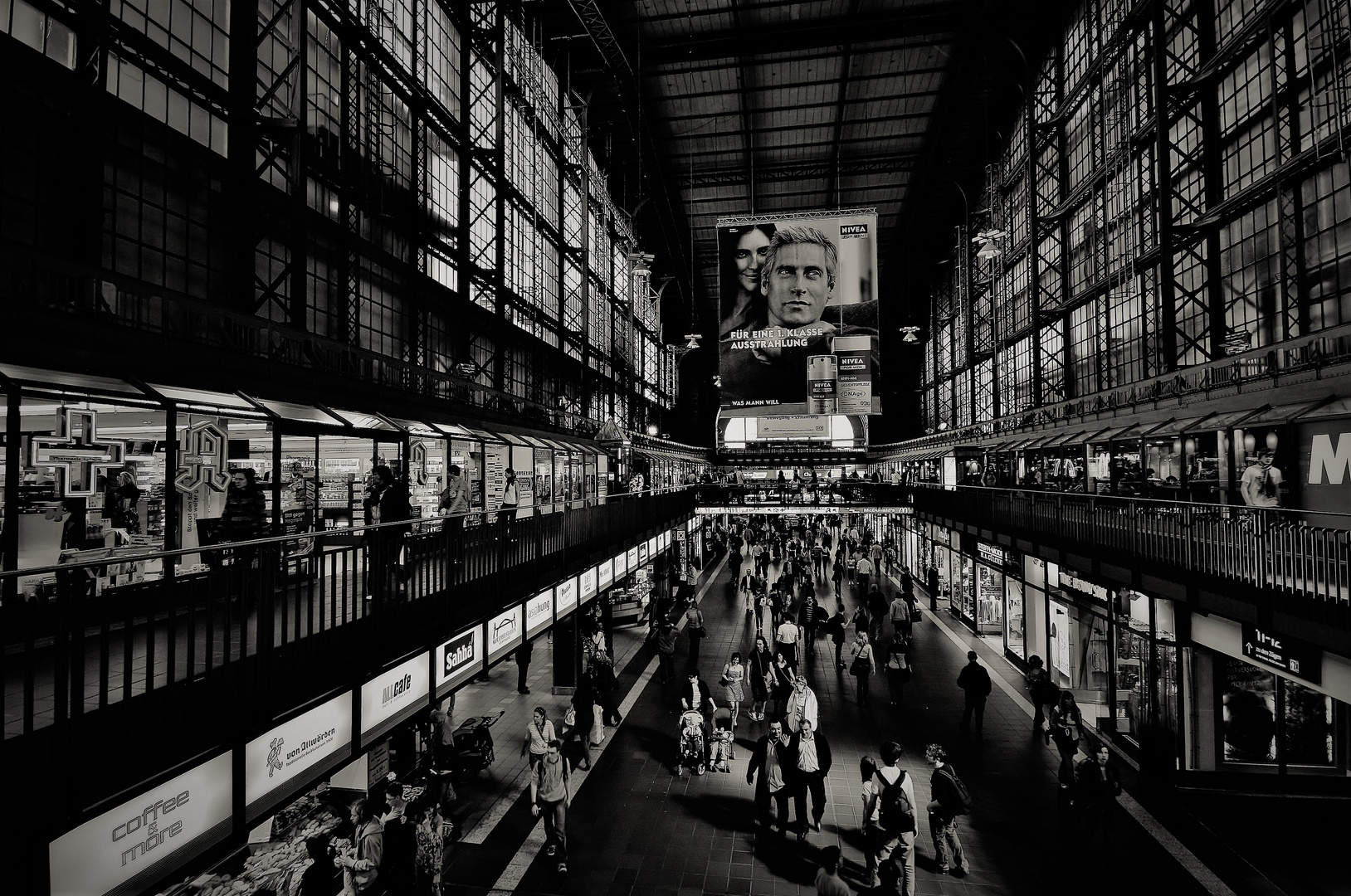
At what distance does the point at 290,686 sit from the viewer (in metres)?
5.23

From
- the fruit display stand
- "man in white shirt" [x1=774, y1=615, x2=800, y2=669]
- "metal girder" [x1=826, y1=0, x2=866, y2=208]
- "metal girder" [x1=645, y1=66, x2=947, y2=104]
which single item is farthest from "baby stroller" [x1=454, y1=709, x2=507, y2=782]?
"metal girder" [x1=645, y1=66, x2=947, y2=104]

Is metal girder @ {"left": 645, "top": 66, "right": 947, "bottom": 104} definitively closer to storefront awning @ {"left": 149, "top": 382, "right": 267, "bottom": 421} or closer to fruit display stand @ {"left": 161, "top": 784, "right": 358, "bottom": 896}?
storefront awning @ {"left": 149, "top": 382, "right": 267, "bottom": 421}

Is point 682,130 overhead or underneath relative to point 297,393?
overhead

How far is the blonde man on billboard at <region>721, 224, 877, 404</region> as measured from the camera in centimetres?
1742

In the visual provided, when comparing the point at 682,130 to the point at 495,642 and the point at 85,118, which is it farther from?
the point at 495,642

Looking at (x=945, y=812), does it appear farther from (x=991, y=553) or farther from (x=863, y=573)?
(x=863, y=573)

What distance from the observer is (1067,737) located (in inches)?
380

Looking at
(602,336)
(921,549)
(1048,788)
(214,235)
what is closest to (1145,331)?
(1048,788)

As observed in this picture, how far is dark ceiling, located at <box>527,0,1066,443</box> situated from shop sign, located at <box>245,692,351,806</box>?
775 inches

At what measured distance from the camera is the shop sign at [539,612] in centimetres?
1027

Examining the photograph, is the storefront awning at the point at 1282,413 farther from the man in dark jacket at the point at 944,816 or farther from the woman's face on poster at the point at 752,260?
the woman's face on poster at the point at 752,260

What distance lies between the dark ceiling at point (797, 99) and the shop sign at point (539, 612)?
1683 centimetres

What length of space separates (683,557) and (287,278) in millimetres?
28696

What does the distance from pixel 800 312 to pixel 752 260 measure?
198cm
